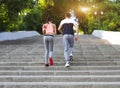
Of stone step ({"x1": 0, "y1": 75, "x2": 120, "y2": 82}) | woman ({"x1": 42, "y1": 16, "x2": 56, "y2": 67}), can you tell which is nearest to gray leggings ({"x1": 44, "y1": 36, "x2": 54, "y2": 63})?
woman ({"x1": 42, "y1": 16, "x2": 56, "y2": 67})

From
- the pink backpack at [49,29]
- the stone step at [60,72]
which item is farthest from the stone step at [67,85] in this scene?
the pink backpack at [49,29]

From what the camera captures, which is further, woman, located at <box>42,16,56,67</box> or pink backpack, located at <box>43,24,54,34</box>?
pink backpack, located at <box>43,24,54,34</box>

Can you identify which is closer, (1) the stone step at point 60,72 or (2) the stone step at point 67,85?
(2) the stone step at point 67,85

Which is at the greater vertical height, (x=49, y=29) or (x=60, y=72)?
(x=49, y=29)

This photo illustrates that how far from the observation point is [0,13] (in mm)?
23891

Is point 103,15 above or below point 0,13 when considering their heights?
below

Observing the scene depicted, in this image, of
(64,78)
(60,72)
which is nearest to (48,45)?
(60,72)

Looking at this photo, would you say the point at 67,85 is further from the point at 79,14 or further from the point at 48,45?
the point at 79,14

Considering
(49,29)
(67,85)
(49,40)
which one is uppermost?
(49,29)

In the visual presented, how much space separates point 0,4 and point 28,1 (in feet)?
6.00

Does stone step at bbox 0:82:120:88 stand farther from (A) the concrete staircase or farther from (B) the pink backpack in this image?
(B) the pink backpack

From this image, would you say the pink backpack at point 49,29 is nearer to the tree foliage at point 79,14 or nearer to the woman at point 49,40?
the woman at point 49,40

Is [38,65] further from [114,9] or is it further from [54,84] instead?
[114,9]

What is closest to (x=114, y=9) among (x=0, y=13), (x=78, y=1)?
(x=78, y=1)
